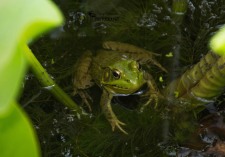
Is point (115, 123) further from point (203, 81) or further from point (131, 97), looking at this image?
point (203, 81)

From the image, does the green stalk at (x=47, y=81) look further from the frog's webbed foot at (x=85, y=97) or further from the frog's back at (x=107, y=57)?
the frog's back at (x=107, y=57)

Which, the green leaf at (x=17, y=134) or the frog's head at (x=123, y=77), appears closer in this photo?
the green leaf at (x=17, y=134)

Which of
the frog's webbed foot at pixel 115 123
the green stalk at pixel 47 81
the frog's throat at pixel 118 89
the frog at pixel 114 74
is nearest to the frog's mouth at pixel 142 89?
the frog at pixel 114 74

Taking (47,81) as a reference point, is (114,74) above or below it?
below

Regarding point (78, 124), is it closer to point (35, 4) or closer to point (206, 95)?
point (206, 95)

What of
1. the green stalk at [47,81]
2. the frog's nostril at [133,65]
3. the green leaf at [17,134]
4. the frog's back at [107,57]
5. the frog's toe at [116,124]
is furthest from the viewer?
the frog's back at [107,57]

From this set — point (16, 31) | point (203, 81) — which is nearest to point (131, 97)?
point (203, 81)

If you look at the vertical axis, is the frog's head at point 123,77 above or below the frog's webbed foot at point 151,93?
above
